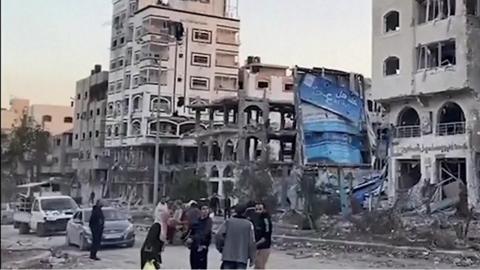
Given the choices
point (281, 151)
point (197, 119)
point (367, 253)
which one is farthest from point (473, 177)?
point (197, 119)

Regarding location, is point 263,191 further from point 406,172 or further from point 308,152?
point 406,172

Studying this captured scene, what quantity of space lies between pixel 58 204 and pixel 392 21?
17.3 meters

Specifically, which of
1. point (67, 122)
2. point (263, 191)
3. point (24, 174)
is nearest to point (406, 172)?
point (263, 191)

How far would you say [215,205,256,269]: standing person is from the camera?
7645 mm

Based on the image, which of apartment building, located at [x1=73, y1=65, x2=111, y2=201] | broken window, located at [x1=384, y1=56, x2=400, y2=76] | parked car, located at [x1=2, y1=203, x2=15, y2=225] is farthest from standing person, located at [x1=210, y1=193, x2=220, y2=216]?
broken window, located at [x1=384, y1=56, x2=400, y2=76]

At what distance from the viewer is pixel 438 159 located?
2467cm

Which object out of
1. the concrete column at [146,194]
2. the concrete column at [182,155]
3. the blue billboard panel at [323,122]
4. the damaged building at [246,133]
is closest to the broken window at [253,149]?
the damaged building at [246,133]

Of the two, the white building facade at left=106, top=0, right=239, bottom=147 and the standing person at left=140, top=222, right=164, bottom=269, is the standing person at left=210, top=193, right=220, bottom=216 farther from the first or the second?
the standing person at left=140, top=222, right=164, bottom=269

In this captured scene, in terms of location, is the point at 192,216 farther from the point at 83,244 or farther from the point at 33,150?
the point at 83,244

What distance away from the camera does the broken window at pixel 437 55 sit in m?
23.7

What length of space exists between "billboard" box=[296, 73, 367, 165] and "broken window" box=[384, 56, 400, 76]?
178 centimetres

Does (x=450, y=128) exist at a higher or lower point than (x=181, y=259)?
higher

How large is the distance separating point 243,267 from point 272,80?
14.3 m

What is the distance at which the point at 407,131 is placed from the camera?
26609 millimetres
